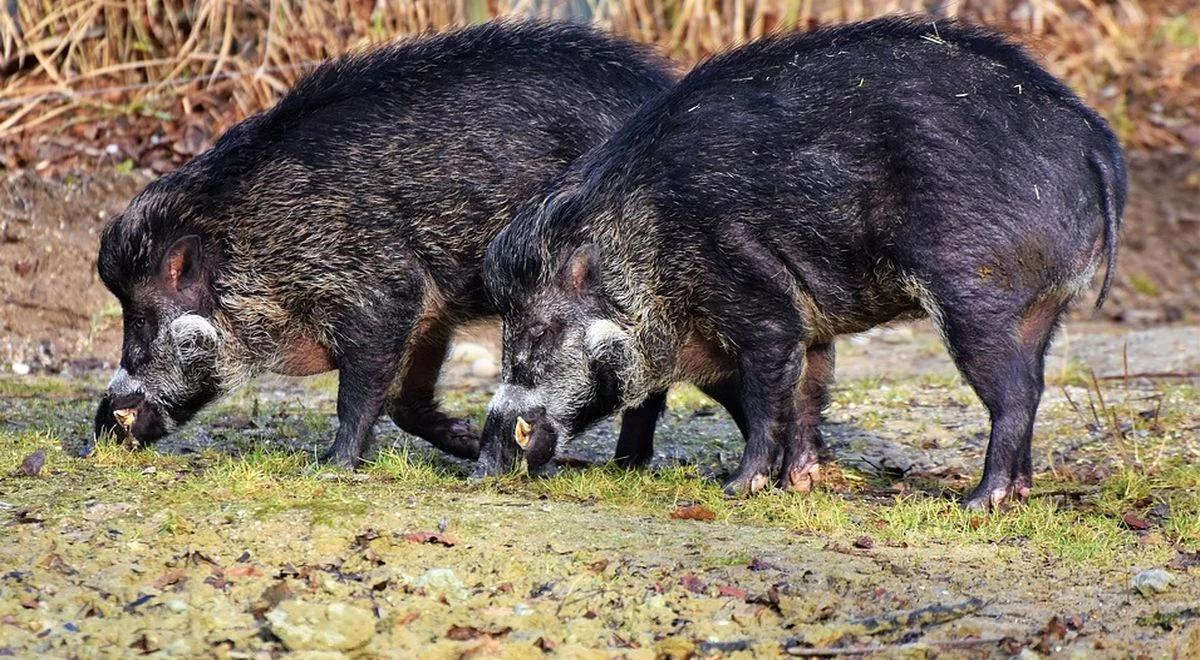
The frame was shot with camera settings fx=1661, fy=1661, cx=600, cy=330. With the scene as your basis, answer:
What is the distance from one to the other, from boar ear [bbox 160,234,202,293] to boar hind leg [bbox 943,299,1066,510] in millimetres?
2941

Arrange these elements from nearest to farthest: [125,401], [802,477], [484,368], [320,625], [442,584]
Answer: [320,625] < [442,584] < [802,477] < [125,401] < [484,368]

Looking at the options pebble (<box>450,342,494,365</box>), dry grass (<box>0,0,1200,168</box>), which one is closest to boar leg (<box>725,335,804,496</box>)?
pebble (<box>450,342,494,365</box>)

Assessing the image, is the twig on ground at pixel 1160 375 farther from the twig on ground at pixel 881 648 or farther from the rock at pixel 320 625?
the rock at pixel 320 625

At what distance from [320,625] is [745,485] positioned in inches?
85.1

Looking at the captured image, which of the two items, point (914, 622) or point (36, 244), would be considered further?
point (36, 244)

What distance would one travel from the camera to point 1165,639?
4480mm

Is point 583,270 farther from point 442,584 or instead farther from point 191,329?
point 442,584

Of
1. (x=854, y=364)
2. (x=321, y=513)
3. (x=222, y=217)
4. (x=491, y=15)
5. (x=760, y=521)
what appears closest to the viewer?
(x=321, y=513)

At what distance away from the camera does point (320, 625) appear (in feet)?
14.3

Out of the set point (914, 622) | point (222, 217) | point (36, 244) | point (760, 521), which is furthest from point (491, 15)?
point (914, 622)

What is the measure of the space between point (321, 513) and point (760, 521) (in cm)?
149

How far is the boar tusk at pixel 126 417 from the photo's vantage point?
6.60m

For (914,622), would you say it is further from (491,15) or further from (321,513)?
(491,15)

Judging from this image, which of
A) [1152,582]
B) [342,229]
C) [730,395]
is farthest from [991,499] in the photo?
[342,229]
